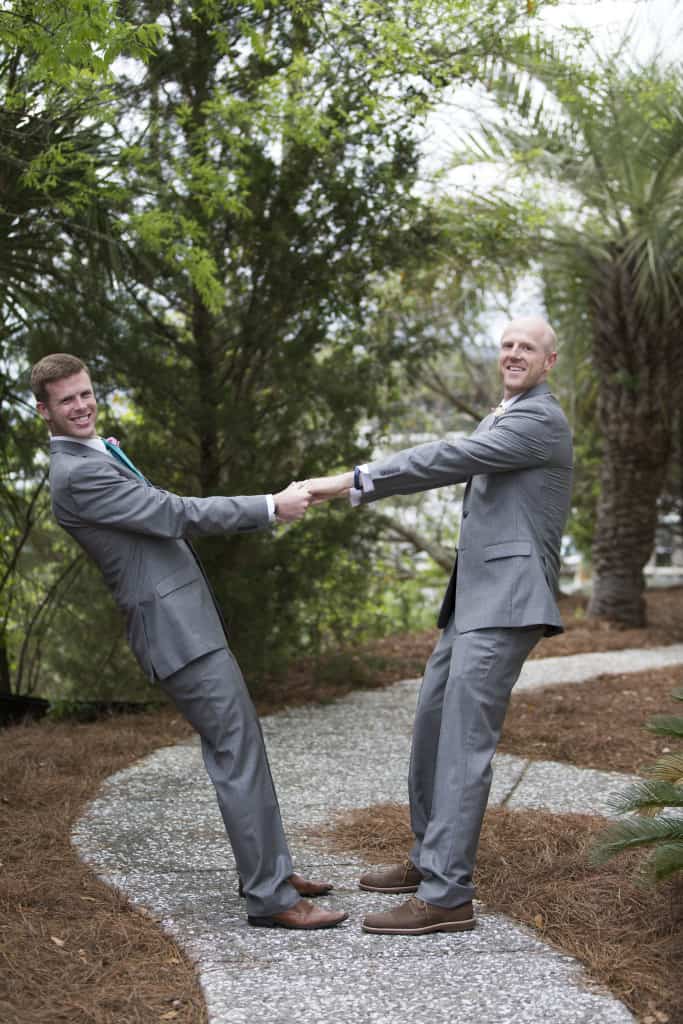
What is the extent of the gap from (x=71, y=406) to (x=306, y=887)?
6.17ft

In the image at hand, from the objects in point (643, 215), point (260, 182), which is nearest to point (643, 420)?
point (643, 215)

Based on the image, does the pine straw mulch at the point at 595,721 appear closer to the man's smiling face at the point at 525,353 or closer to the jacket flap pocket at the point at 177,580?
the man's smiling face at the point at 525,353

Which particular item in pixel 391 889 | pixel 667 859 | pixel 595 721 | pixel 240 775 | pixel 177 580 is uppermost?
pixel 177 580

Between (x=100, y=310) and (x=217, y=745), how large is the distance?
4.13 meters

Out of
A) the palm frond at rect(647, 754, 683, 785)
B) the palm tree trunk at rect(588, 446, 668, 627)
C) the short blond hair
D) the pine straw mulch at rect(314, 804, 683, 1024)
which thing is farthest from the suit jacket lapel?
the palm tree trunk at rect(588, 446, 668, 627)

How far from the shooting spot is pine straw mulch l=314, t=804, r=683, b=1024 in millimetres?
3279

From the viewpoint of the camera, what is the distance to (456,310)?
1209cm

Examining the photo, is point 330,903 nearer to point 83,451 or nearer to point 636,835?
point 636,835

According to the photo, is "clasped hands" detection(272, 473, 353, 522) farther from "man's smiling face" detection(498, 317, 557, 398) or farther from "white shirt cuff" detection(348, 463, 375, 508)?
"man's smiling face" detection(498, 317, 557, 398)

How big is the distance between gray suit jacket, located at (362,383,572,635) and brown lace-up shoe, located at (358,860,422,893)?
0.96 m

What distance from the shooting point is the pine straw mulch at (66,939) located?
10.1ft

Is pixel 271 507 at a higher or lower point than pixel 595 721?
higher

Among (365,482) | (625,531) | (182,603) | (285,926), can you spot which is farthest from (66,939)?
(625,531)

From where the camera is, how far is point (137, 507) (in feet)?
12.3
